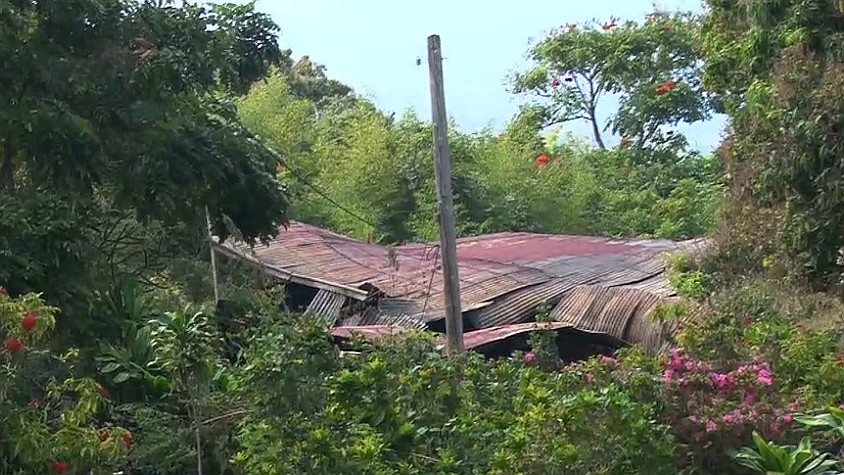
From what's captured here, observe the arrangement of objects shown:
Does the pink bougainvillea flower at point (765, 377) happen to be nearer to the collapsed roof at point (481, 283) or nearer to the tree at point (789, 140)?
the tree at point (789, 140)

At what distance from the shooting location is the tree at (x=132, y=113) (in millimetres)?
5773

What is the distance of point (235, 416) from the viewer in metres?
5.49

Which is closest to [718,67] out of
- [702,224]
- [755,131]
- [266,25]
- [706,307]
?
[755,131]

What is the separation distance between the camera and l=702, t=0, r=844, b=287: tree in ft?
25.0

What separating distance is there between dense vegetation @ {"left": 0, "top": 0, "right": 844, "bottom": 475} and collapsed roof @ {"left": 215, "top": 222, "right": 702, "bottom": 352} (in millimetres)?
793

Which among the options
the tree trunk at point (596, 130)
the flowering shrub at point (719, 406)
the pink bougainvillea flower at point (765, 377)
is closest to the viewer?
the flowering shrub at point (719, 406)

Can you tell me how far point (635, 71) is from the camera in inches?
780

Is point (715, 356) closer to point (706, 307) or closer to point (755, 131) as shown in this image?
point (706, 307)

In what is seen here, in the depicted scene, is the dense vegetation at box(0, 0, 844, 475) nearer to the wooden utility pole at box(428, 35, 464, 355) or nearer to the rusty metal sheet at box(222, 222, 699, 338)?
the wooden utility pole at box(428, 35, 464, 355)

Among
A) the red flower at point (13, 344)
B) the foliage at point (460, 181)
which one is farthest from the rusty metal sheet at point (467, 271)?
the red flower at point (13, 344)

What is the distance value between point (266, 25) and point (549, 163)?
427 inches

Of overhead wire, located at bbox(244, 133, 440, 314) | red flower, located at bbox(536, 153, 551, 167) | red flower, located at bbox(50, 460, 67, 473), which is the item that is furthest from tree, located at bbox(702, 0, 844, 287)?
red flower, located at bbox(536, 153, 551, 167)

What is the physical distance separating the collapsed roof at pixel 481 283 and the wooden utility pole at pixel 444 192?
7.24ft

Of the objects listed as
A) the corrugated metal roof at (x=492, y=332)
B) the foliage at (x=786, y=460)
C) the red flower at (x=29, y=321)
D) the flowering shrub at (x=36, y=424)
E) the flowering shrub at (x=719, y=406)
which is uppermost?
the red flower at (x=29, y=321)
